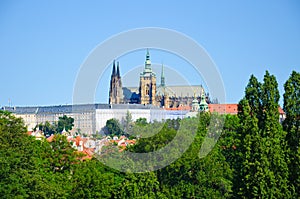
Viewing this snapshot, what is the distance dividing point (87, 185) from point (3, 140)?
16.7 feet

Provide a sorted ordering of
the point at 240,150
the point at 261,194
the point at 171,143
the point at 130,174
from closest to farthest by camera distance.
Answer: the point at 261,194 < the point at 240,150 < the point at 130,174 < the point at 171,143

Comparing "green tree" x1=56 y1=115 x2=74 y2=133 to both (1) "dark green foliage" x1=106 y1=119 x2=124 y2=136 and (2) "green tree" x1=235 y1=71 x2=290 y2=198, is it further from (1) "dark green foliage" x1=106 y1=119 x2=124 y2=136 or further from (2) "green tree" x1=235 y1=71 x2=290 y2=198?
(2) "green tree" x1=235 y1=71 x2=290 y2=198

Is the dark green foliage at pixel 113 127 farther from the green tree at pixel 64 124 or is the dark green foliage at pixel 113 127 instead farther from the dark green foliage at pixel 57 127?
the green tree at pixel 64 124

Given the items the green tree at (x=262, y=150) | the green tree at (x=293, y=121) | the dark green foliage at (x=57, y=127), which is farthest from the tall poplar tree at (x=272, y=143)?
the dark green foliage at (x=57, y=127)

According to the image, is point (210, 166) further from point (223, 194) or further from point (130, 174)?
point (130, 174)

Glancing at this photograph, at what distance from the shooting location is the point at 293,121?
3666cm

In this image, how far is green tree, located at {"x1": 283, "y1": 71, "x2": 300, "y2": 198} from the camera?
115ft

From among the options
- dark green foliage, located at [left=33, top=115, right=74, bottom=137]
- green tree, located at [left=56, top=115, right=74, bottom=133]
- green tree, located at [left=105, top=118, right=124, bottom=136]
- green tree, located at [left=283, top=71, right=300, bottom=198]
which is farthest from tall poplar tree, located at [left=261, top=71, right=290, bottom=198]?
green tree, located at [left=56, top=115, right=74, bottom=133]

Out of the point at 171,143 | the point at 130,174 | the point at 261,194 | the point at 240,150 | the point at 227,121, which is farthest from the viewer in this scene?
the point at 227,121

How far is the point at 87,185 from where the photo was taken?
135 feet

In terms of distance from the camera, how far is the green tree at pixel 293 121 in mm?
35031

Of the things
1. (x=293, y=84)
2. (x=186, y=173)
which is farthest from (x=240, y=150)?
(x=186, y=173)

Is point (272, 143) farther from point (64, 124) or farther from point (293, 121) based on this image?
point (64, 124)

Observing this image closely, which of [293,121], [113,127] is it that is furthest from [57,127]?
[293,121]
